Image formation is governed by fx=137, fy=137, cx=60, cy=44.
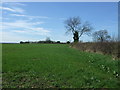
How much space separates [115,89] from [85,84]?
0.98m

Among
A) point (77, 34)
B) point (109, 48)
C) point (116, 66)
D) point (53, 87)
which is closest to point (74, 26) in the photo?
point (77, 34)

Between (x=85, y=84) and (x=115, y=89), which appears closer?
(x=115, y=89)

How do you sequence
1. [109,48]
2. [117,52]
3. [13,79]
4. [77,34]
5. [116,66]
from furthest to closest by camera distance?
[77,34] < [109,48] < [117,52] < [116,66] < [13,79]

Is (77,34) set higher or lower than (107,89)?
higher

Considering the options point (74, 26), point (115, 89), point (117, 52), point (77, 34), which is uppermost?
point (74, 26)

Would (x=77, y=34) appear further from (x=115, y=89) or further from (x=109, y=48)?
(x=115, y=89)

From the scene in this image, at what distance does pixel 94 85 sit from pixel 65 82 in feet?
3.36

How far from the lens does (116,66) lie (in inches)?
303

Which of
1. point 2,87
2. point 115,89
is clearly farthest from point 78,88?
point 2,87

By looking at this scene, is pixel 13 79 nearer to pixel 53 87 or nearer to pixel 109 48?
pixel 53 87

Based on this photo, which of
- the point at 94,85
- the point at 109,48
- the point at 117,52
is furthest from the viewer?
the point at 109,48

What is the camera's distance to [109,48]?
41.3ft

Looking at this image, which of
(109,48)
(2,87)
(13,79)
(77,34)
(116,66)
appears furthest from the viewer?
(77,34)

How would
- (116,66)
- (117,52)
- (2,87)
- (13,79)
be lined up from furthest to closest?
(117,52) < (116,66) < (13,79) < (2,87)
